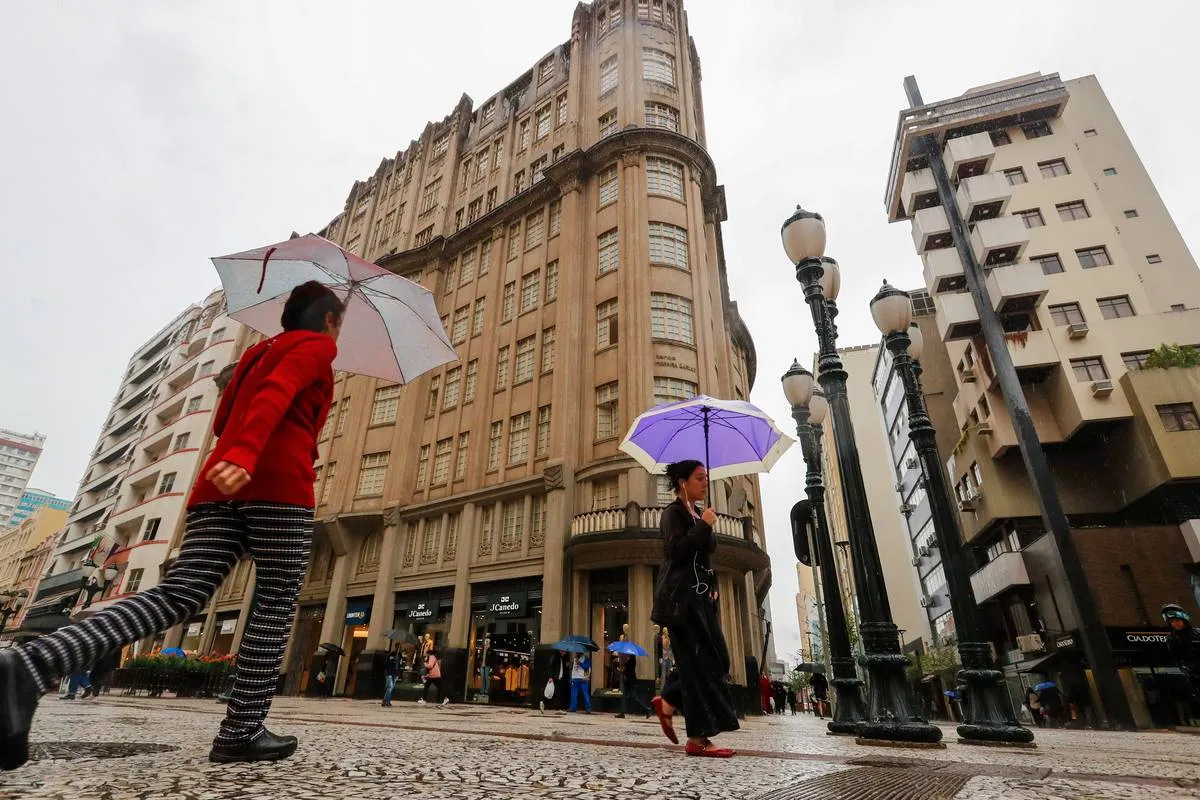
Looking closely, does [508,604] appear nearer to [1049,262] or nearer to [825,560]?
[825,560]

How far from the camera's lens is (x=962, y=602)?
6840 millimetres

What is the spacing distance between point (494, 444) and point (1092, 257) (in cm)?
2944

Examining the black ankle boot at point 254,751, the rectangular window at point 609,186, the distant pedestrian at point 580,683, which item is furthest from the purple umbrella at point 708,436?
the rectangular window at point 609,186

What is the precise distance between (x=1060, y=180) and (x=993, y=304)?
912 cm

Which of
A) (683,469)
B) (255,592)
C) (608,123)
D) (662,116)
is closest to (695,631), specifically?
(683,469)

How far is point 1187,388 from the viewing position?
22.3 meters

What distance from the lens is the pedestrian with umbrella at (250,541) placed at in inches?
71.3

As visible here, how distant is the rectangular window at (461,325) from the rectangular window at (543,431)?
6747 millimetres

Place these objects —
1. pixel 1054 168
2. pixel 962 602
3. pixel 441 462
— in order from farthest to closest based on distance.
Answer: pixel 1054 168
pixel 441 462
pixel 962 602

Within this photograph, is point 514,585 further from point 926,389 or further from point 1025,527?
point 926,389

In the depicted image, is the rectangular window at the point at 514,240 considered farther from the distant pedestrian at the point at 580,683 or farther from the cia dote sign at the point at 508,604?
the distant pedestrian at the point at 580,683

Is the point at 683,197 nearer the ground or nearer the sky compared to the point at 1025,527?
nearer the sky

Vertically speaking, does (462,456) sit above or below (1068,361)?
below

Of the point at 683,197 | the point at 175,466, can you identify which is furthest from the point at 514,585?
the point at 175,466
